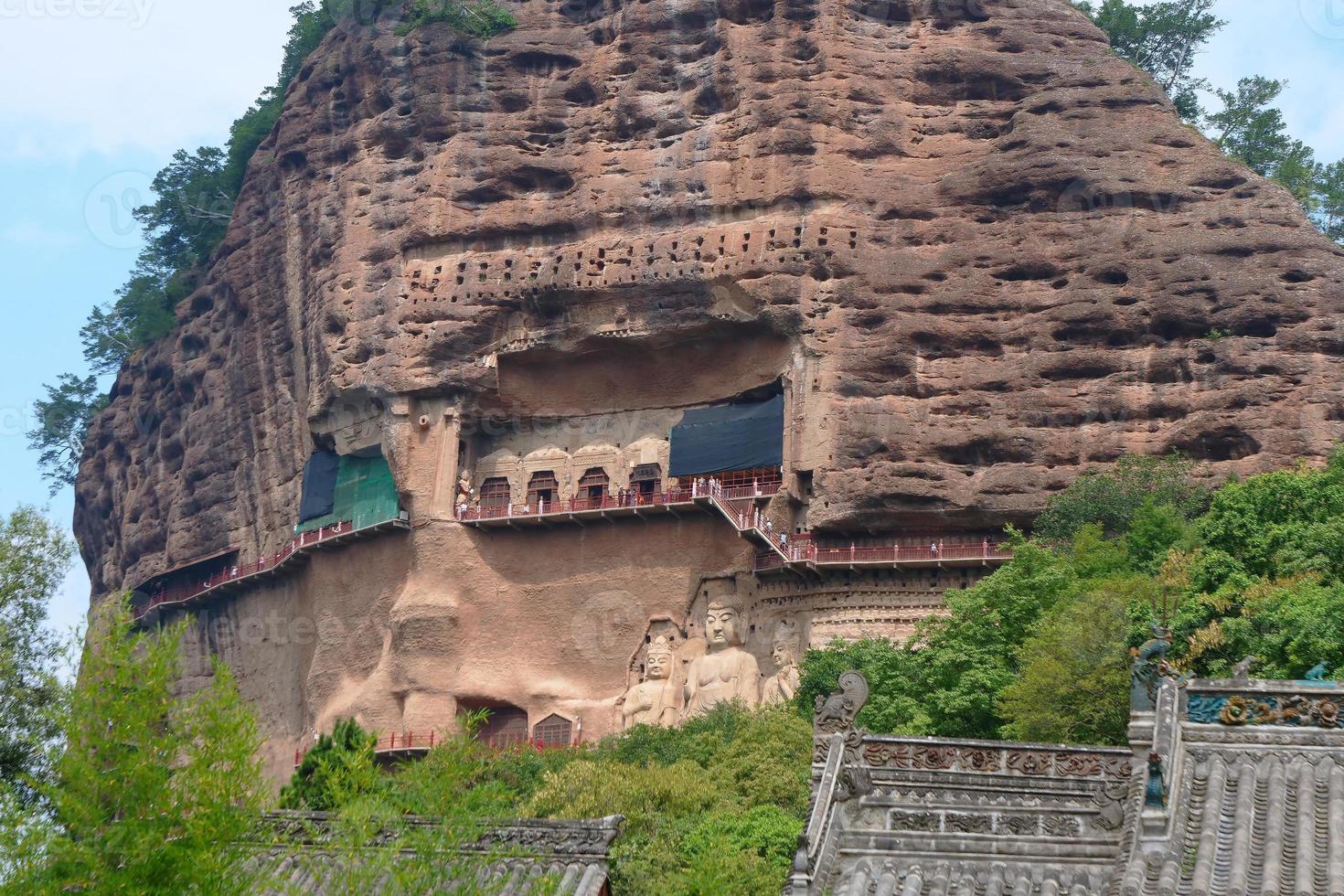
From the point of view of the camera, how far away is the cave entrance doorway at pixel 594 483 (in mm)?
54406

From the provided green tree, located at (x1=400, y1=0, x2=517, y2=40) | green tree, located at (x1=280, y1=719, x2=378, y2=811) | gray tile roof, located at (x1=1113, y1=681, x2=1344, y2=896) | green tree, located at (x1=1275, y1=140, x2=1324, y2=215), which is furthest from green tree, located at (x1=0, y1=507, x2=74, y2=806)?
green tree, located at (x1=1275, y1=140, x2=1324, y2=215)

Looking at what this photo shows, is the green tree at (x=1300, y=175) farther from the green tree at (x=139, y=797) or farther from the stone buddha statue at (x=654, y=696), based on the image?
the green tree at (x=139, y=797)

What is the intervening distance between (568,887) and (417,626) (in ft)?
98.4

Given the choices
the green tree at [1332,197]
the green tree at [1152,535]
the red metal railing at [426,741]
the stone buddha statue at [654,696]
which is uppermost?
the green tree at [1332,197]

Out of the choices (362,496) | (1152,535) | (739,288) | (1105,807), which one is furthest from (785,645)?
(1105,807)

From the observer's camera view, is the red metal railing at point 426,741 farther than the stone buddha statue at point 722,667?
Yes

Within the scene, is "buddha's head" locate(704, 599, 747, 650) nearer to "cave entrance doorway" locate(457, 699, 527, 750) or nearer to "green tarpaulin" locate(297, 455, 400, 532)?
"cave entrance doorway" locate(457, 699, 527, 750)

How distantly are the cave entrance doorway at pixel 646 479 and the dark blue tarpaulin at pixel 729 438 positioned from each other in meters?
1.02

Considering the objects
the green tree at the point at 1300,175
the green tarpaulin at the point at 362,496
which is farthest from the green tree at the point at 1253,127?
the green tarpaulin at the point at 362,496

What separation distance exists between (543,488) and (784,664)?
9384 millimetres

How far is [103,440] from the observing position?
69250 millimetres

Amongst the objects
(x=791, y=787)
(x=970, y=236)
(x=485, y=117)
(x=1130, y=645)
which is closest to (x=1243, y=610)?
(x=1130, y=645)

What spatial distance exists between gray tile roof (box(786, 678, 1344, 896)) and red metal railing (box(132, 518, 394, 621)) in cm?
3367

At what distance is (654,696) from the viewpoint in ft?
163
